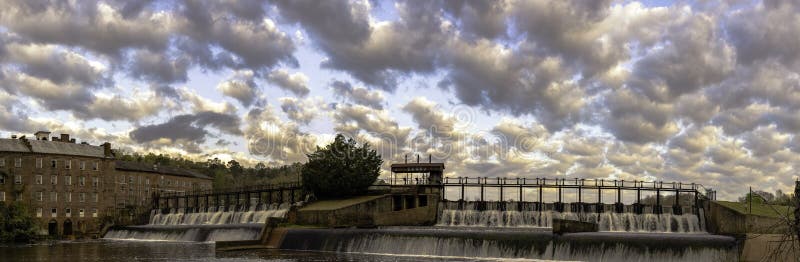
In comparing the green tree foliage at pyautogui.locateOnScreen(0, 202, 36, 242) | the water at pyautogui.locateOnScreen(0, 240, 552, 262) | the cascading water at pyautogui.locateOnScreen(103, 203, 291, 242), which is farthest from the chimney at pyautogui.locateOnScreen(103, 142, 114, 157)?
the water at pyautogui.locateOnScreen(0, 240, 552, 262)

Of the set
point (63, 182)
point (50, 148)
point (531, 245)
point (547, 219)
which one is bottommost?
point (547, 219)

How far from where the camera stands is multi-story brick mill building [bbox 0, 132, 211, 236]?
9450 centimetres

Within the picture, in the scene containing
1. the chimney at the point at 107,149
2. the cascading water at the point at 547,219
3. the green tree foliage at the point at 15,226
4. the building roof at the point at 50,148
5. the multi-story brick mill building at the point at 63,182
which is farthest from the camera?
the chimney at the point at 107,149

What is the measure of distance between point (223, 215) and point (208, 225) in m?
17.5

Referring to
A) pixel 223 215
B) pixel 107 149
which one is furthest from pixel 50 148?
pixel 223 215

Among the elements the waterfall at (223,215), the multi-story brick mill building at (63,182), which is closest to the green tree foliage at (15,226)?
the multi-story brick mill building at (63,182)

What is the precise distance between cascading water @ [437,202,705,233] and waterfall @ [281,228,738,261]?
873 inches

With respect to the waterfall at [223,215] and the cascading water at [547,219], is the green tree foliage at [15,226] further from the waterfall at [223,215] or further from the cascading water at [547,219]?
the cascading water at [547,219]

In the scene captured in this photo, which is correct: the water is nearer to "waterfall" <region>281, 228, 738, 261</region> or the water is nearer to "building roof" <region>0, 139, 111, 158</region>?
"waterfall" <region>281, 228, 738, 261</region>

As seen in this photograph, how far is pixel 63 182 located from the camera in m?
99.8

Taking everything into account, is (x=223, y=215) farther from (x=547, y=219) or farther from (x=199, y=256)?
(x=199, y=256)

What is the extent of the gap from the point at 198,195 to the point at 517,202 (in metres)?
52.1

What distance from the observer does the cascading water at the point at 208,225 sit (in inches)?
2515

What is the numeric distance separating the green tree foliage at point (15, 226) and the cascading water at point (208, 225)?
9394 millimetres
